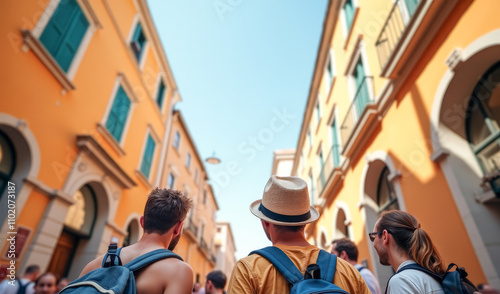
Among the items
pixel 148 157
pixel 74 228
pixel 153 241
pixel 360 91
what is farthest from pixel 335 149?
pixel 153 241

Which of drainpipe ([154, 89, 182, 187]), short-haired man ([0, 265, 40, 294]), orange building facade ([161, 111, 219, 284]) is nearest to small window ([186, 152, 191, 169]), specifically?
orange building facade ([161, 111, 219, 284])

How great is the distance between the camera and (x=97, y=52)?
8.56 metres

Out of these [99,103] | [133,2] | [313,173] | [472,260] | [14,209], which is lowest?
[472,260]

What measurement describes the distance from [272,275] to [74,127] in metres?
7.82

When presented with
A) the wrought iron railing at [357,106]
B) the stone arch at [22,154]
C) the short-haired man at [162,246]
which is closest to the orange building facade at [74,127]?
the stone arch at [22,154]

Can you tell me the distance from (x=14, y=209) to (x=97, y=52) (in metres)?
5.19

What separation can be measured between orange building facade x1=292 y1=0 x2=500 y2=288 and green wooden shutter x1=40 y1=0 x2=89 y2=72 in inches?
310

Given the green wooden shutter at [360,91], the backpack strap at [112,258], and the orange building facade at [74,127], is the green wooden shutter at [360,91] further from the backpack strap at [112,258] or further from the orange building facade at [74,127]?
the orange building facade at [74,127]

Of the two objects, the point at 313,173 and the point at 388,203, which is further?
the point at 313,173

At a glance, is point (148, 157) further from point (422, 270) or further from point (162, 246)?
point (422, 270)

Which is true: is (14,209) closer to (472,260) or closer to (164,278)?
(164,278)

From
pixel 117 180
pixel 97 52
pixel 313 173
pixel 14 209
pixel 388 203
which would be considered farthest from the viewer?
pixel 313 173

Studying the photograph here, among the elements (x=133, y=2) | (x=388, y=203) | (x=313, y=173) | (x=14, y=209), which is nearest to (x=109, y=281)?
(x=14, y=209)

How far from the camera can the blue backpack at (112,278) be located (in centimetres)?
140
